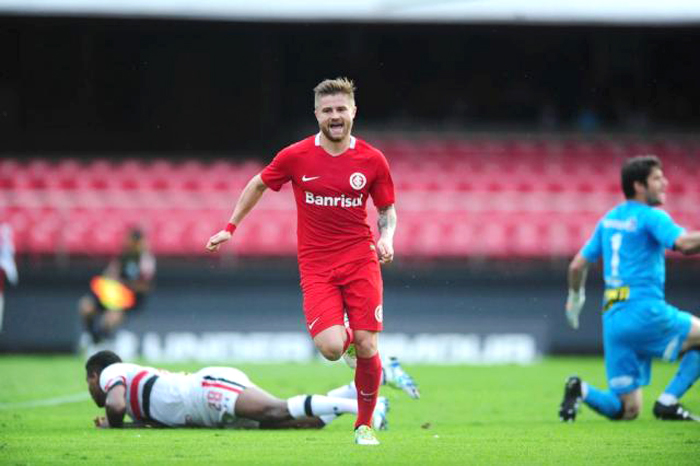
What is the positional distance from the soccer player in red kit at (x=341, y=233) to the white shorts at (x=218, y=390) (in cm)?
117

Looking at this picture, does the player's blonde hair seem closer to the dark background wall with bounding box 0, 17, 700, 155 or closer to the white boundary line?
the white boundary line

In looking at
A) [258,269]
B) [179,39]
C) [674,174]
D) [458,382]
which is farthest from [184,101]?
[458,382]

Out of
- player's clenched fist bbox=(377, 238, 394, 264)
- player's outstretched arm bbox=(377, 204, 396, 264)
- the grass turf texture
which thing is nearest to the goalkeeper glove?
the grass turf texture

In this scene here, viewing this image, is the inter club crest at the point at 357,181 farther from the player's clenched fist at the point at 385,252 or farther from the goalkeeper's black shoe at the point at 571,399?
the goalkeeper's black shoe at the point at 571,399

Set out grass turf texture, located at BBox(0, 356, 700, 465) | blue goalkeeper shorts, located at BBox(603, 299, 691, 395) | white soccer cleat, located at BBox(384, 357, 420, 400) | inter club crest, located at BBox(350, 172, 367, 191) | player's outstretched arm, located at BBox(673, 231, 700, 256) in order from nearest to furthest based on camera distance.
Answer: grass turf texture, located at BBox(0, 356, 700, 465) → inter club crest, located at BBox(350, 172, 367, 191) → player's outstretched arm, located at BBox(673, 231, 700, 256) → white soccer cleat, located at BBox(384, 357, 420, 400) → blue goalkeeper shorts, located at BBox(603, 299, 691, 395)

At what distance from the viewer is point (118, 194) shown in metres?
21.8

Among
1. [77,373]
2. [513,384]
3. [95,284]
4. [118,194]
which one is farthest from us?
[118,194]

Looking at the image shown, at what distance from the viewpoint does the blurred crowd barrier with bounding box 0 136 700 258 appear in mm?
20906

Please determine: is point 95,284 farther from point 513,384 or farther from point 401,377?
point 401,377

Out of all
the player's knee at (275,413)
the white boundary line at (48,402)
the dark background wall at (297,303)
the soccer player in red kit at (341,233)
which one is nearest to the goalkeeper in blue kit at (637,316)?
the player's knee at (275,413)

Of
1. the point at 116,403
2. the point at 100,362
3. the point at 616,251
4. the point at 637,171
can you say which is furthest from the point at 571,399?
the point at 100,362

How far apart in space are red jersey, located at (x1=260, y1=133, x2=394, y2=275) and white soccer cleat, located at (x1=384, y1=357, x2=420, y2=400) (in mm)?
1311

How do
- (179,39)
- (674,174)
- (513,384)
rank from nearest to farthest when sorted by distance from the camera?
1. (513,384)
2. (674,174)
3. (179,39)

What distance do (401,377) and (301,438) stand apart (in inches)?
42.0
